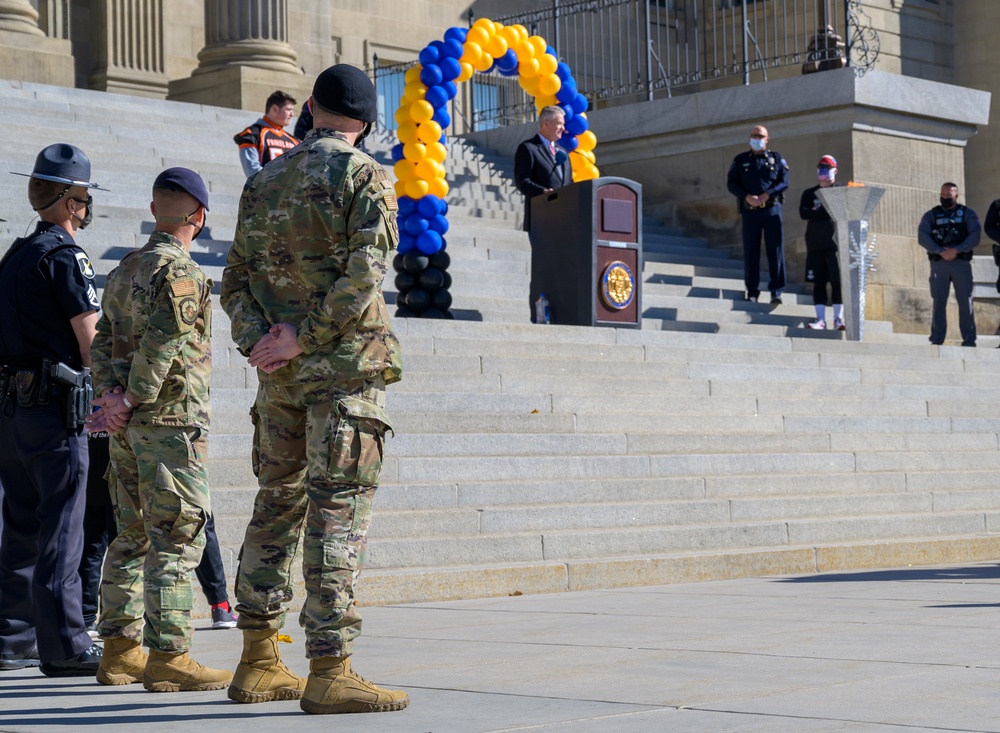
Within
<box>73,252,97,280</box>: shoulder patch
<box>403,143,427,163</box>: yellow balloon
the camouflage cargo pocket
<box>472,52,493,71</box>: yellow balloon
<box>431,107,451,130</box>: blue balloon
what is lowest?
the camouflage cargo pocket

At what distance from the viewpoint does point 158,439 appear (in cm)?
556

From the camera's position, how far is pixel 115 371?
566 centimetres

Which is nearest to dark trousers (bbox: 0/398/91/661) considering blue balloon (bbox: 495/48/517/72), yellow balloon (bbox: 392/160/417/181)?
yellow balloon (bbox: 392/160/417/181)

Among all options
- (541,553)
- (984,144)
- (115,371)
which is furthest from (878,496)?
(984,144)

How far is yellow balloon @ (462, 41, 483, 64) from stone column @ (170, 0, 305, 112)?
19.4 feet

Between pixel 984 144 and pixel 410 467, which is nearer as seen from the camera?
pixel 410 467

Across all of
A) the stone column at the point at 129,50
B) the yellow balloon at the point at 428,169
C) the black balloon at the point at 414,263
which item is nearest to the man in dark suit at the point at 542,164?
the yellow balloon at the point at 428,169

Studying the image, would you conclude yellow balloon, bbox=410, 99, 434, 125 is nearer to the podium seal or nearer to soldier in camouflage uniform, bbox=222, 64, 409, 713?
the podium seal

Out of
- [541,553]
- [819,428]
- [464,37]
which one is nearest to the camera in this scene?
[541,553]

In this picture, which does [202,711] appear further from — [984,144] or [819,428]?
[984,144]

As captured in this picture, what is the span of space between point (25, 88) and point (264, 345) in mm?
13538

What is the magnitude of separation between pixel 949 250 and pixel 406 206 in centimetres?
615

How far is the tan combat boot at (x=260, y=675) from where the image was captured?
5109 mm

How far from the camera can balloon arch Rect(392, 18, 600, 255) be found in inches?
554
